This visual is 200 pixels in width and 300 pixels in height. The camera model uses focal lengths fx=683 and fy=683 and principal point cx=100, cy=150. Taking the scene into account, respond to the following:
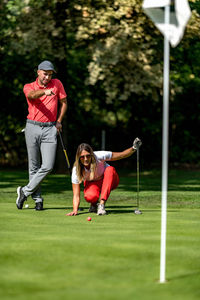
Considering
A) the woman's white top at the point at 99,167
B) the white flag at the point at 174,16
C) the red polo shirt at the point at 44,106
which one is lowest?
the woman's white top at the point at 99,167

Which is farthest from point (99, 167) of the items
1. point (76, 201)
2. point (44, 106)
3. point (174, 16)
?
point (174, 16)

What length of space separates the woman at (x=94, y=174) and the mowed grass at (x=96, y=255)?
26 cm

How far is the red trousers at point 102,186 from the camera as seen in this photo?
413 inches

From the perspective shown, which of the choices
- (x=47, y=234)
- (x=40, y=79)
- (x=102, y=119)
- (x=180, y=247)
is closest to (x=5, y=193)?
(x=40, y=79)

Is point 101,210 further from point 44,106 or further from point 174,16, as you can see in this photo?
point 174,16

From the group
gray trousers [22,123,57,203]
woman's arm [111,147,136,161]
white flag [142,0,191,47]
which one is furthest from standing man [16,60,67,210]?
white flag [142,0,191,47]

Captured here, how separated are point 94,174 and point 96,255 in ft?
13.8

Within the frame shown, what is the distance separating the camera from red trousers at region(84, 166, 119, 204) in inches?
413

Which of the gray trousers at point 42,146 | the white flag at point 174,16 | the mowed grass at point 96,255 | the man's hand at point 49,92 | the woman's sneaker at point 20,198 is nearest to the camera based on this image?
the mowed grass at point 96,255

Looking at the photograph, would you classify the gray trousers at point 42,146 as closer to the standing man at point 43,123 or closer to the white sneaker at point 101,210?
the standing man at point 43,123

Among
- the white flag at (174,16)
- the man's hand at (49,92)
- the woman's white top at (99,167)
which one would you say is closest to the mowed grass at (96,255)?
the woman's white top at (99,167)

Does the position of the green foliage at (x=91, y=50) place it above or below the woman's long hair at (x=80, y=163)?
above

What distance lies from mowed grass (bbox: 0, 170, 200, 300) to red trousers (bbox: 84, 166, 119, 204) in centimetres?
30

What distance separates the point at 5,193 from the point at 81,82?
570 inches
